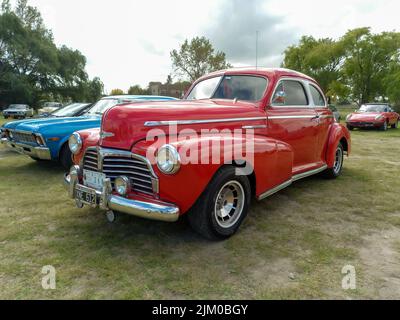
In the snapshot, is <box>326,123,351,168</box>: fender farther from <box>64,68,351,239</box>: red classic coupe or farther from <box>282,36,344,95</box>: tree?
<box>282,36,344,95</box>: tree

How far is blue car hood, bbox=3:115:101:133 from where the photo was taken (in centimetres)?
587

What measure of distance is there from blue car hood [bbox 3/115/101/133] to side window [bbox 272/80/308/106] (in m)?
3.94

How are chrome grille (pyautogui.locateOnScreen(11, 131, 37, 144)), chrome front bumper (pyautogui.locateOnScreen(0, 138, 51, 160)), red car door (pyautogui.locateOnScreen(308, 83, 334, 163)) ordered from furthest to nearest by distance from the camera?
chrome grille (pyautogui.locateOnScreen(11, 131, 37, 144))
chrome front bumper (pyautogui.locateOnScreen(0, 138, 51, 160))
red car door (pyautogui.locateOnScreen(308, 83, 334, 163))

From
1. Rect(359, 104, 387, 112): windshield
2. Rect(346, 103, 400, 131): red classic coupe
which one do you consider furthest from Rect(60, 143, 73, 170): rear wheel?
Rect(359, 104, 387, 112): windshield

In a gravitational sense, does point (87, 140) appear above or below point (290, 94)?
below

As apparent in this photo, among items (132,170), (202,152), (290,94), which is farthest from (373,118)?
(132,170)

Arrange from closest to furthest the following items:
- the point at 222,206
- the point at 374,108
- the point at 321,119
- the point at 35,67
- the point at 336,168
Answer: the point at 222,206, the point at 321,119, the point at 336,168, the point at 374,108, the point at 35,67

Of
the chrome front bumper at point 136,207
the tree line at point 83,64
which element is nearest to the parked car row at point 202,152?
the chrome front bumper at point 136,207

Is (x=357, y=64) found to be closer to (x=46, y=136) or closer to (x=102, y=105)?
(x=102, y=105)

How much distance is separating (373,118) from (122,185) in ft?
50.8

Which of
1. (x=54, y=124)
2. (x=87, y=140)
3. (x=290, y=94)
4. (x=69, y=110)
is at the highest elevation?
(x=290, y=94)

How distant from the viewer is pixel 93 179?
3.30m

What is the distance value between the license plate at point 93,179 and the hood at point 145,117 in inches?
12.5

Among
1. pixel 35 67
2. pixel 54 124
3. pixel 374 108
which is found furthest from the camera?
pixel 35 67
